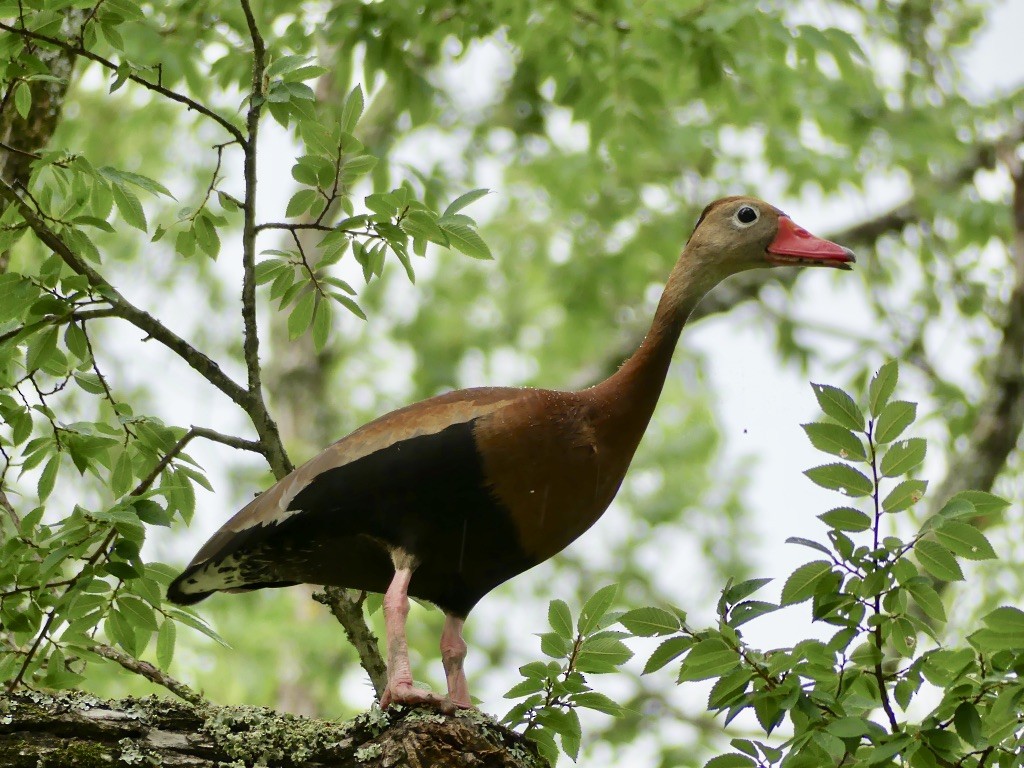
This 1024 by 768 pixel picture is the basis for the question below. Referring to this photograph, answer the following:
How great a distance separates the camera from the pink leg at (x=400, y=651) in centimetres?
342

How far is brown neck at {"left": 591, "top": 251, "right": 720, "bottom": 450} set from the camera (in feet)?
12.7

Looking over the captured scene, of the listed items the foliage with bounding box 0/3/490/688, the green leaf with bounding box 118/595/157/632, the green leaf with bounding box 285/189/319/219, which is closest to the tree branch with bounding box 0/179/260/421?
the foliage with bounding box 0/3/490/688

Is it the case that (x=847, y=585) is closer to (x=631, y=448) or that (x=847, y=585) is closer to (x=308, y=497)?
(x=631, y=448)

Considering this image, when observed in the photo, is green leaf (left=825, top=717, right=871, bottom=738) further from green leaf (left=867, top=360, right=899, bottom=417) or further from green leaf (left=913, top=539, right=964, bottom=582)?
green leaf (left=867, top=360, right=899, bottom=417)

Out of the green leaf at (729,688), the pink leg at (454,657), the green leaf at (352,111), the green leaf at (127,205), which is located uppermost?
the green leaf at (127,205)

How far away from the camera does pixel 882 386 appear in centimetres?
288

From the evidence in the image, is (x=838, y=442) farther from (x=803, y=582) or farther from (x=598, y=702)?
(x=598, y=702)

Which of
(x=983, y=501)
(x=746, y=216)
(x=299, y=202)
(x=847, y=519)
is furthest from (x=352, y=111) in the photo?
(x=983, y=501)

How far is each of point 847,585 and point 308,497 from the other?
172cm

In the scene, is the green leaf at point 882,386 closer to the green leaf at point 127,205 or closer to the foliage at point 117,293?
the foliage at point 117,293

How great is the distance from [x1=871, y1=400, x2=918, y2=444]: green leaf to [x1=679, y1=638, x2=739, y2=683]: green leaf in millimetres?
662

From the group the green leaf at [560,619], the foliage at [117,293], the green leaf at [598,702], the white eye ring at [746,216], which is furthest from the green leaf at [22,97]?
the green leaf at [598,702]

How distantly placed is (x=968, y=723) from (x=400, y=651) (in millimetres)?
1652

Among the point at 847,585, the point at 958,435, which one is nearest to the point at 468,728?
the point at 847,585
